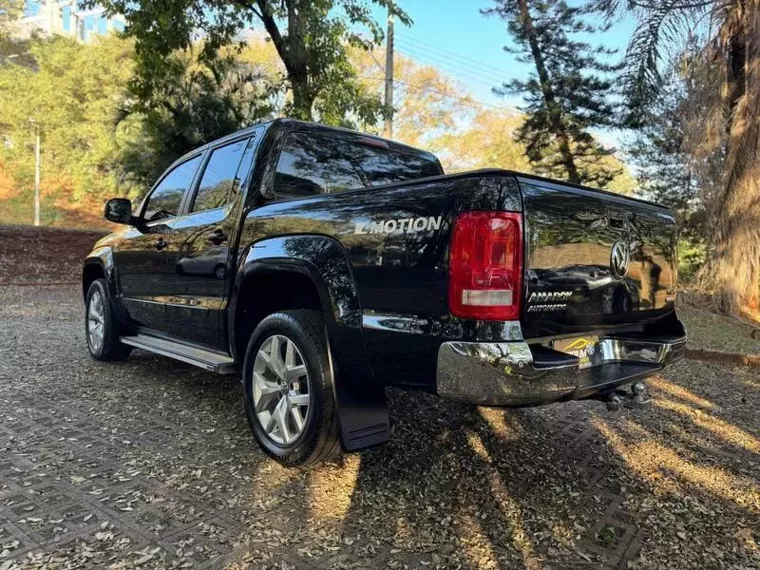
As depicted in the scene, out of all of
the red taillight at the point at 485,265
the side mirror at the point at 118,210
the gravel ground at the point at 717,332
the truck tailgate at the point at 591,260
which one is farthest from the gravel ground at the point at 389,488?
the gravel ground at the point at 717,332

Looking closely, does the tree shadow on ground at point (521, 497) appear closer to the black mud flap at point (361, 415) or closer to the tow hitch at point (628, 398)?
the black mud flap at point (361, 415)

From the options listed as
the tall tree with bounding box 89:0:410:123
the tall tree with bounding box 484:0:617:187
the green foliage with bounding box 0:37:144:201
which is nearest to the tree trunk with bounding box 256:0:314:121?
the tall tree with bounding box 89:0:410:123

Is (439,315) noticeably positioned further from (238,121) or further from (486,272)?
(238,121)

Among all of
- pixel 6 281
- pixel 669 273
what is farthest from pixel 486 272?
pixel 6 281

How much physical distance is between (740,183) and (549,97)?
607 cm

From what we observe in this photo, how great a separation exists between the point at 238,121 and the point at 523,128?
6.96m

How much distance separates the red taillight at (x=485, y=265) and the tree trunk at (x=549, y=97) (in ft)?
39.0

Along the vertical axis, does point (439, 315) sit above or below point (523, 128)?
below

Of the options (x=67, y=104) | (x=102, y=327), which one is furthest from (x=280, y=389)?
(x=67, y=104)

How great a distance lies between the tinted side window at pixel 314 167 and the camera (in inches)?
145

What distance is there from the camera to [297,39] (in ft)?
34.9

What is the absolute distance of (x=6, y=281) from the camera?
42.1 feet

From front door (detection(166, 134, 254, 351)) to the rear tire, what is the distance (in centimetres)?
131

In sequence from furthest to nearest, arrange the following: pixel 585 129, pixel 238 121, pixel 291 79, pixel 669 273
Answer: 1. pixel 585 129
2. pixel 238 121
3. pixel 291 79
4. pixel 669 273
